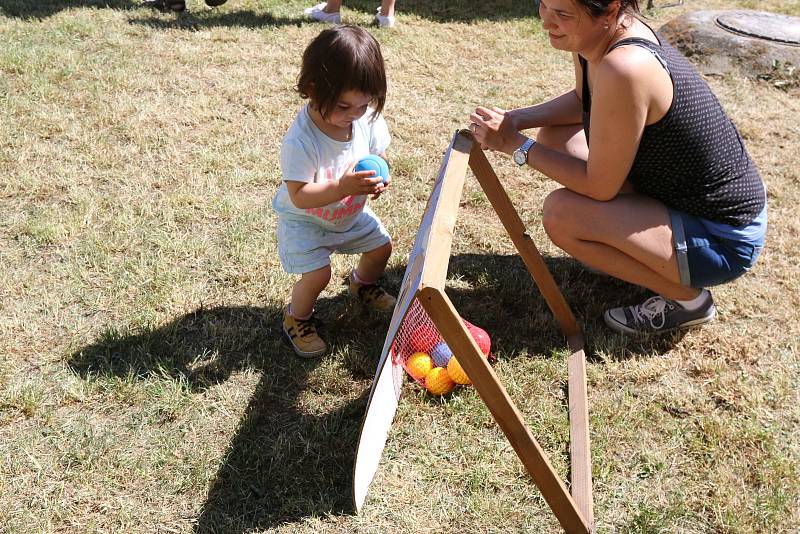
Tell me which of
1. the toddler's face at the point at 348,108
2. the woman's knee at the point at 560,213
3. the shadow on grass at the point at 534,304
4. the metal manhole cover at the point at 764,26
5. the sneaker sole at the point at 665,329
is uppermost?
the toddler's face at the point at 348,108

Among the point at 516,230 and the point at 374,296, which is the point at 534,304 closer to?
the point at 516,230

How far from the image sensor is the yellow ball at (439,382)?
104 inches

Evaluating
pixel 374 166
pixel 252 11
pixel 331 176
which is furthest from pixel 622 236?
pixel 252 11

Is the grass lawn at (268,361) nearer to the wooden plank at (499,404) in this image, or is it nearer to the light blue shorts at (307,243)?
the wooden plank at (499,404)

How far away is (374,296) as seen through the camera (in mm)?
3107

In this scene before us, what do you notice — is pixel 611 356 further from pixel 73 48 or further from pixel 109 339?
pixel 73 48

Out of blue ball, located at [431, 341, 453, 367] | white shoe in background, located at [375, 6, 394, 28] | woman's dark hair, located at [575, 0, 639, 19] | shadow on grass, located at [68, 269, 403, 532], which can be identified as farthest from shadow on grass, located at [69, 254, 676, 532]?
white shoe in background, located at [375, 6, 394, 28]

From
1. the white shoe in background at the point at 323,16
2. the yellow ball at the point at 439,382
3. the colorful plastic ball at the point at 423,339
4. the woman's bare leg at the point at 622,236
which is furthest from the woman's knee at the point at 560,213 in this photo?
the white shoe in background at the point at 323,16

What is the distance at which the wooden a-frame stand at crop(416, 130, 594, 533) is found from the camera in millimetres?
1757

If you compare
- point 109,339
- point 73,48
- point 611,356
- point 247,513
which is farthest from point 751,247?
point 73,48

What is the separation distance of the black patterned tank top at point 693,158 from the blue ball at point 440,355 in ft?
3.29

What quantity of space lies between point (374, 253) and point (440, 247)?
1173mm

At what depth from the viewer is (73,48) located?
545 centimetres

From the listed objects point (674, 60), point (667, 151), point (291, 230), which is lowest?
point (291, 230)
